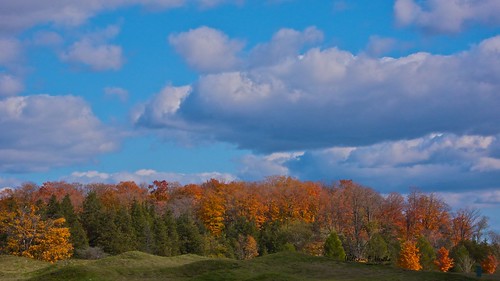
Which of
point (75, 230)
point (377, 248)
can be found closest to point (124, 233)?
point (75, 230)

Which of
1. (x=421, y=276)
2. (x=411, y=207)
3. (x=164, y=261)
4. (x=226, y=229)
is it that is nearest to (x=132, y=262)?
(x=164, y=261)

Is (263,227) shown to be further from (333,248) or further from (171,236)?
(333,248)

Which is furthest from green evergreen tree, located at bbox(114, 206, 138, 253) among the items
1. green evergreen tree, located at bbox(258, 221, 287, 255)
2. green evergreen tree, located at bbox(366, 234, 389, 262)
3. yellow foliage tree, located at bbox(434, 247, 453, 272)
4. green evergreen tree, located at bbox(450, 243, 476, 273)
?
green evergreen tree, located at bbox(450, 243, 476, 273)

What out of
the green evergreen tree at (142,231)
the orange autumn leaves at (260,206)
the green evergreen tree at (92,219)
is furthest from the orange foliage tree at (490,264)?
the green evergreen tree at (92,219)

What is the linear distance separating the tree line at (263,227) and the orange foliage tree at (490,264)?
13 cm

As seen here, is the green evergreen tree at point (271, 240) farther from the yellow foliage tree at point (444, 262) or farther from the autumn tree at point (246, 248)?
the yellow foliage tree at point (444, 262)

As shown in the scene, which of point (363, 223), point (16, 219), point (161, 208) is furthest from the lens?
point (161, 208)

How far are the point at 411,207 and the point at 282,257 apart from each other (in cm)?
4184

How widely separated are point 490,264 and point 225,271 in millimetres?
32372

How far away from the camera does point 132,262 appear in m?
44.5

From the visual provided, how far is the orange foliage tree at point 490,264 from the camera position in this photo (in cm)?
5731

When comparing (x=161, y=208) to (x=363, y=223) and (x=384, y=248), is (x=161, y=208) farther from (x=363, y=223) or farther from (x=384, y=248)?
(x=384, y=248)

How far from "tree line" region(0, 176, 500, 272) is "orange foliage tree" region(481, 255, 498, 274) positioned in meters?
0.13

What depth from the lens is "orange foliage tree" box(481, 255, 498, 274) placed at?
57.3 metres
